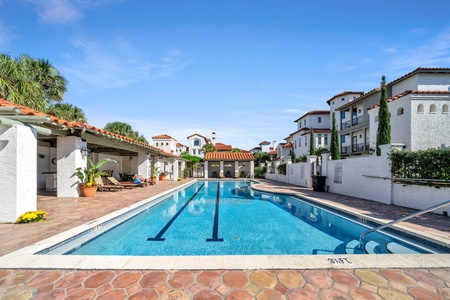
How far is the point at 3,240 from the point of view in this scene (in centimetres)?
394

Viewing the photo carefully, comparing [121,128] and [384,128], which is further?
[121,128]

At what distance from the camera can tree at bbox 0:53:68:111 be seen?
10164 millimetres

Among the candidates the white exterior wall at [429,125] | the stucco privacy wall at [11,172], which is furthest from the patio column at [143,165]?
the white exterior wall at [429,125]

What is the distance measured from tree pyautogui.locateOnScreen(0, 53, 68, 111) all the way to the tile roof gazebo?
63.0 feet

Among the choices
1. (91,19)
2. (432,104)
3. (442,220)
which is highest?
(91,19)

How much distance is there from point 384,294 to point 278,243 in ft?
9.07

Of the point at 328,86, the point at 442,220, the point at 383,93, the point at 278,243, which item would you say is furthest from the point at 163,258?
the point at 383,93

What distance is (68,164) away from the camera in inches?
354

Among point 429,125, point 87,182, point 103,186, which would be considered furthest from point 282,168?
point 87,182

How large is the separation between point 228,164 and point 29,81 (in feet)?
82.4

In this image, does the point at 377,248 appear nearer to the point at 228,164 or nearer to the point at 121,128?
the point at 228,164

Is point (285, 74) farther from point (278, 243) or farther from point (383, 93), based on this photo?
point (278, 243)

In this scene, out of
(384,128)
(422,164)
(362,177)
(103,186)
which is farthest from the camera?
(384,128)

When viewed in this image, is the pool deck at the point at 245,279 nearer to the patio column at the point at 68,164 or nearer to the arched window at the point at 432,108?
the patio column at the point at 68,164
